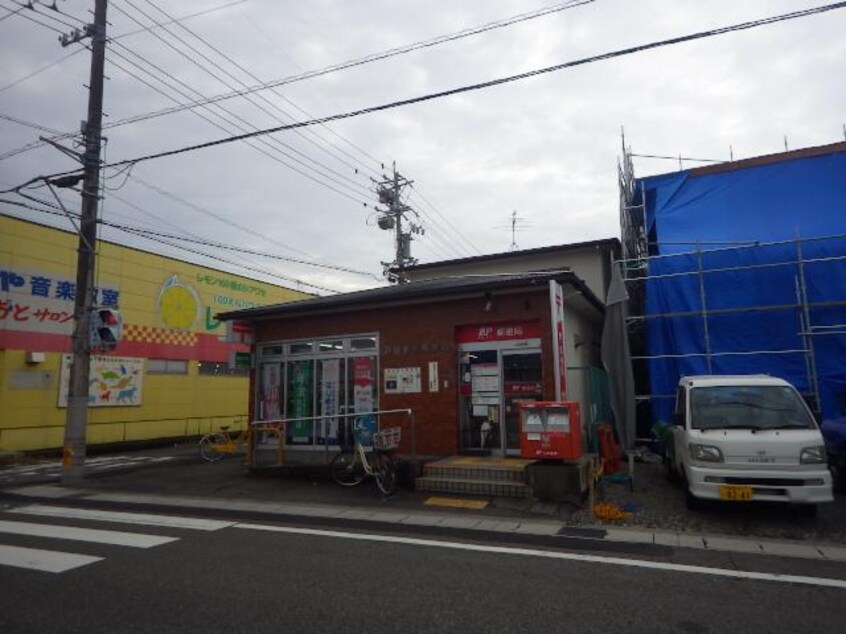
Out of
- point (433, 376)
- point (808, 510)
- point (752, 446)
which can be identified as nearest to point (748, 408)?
point (752, 446)

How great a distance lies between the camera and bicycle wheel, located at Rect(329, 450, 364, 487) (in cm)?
1049

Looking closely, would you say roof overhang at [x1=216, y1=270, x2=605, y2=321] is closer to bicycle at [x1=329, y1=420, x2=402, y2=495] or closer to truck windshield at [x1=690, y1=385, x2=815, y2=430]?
bicycle at [x1=329, y1=420, x2=402, y2=495]

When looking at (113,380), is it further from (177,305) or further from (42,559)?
(42,559)

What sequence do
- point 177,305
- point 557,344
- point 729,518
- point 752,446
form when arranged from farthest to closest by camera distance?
1. point 177,305
2. point 557,344
3. point 729,518
4. point 752,446

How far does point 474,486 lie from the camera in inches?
372

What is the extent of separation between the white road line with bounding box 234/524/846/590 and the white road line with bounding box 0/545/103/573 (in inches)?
80.3

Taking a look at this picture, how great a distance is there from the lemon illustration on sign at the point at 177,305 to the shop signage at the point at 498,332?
1473cm

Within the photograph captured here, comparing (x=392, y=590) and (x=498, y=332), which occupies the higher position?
(x=498, y=332)

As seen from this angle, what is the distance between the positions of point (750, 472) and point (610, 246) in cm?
977

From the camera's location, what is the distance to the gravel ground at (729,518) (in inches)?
283

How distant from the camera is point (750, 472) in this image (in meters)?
7.32

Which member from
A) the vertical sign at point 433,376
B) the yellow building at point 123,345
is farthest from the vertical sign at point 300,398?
the vertical sign at point 433,376

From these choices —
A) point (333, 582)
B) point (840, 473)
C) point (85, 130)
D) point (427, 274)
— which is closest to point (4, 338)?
point (85, 130)

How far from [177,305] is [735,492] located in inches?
810
